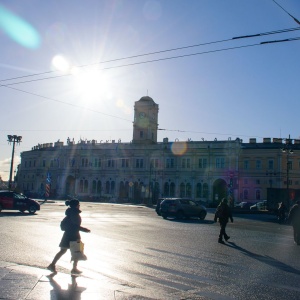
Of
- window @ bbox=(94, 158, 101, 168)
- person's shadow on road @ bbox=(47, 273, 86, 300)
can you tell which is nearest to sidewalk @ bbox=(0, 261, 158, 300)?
person's shadow on road @ bbox=(47, 273, 86, 300)

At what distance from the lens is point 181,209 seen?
31250mm

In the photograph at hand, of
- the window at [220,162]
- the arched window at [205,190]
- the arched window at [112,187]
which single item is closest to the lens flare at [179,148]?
the window at [220,162]

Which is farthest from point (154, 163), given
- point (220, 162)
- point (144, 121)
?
point (220, 162)

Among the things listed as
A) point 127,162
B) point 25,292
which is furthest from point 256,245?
point 127,162

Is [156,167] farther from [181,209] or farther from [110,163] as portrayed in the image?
[181,209]

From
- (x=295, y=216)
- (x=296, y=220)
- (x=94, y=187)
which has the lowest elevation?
(x=296, y=220)

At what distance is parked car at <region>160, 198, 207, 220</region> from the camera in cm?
3127

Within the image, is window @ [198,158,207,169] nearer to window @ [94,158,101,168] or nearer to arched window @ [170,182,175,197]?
arched window @ [170,182,175,197]

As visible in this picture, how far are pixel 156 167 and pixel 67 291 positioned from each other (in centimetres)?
7718

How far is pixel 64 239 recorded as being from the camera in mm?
9273

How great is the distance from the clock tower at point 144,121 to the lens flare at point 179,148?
646cm

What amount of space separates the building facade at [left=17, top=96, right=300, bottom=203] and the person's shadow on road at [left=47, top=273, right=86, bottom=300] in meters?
63.4

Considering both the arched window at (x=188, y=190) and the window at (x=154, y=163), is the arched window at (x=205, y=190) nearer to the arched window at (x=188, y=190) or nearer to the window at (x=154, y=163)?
the arched window at (x=188, y=190)

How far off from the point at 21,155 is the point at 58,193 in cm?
1944
